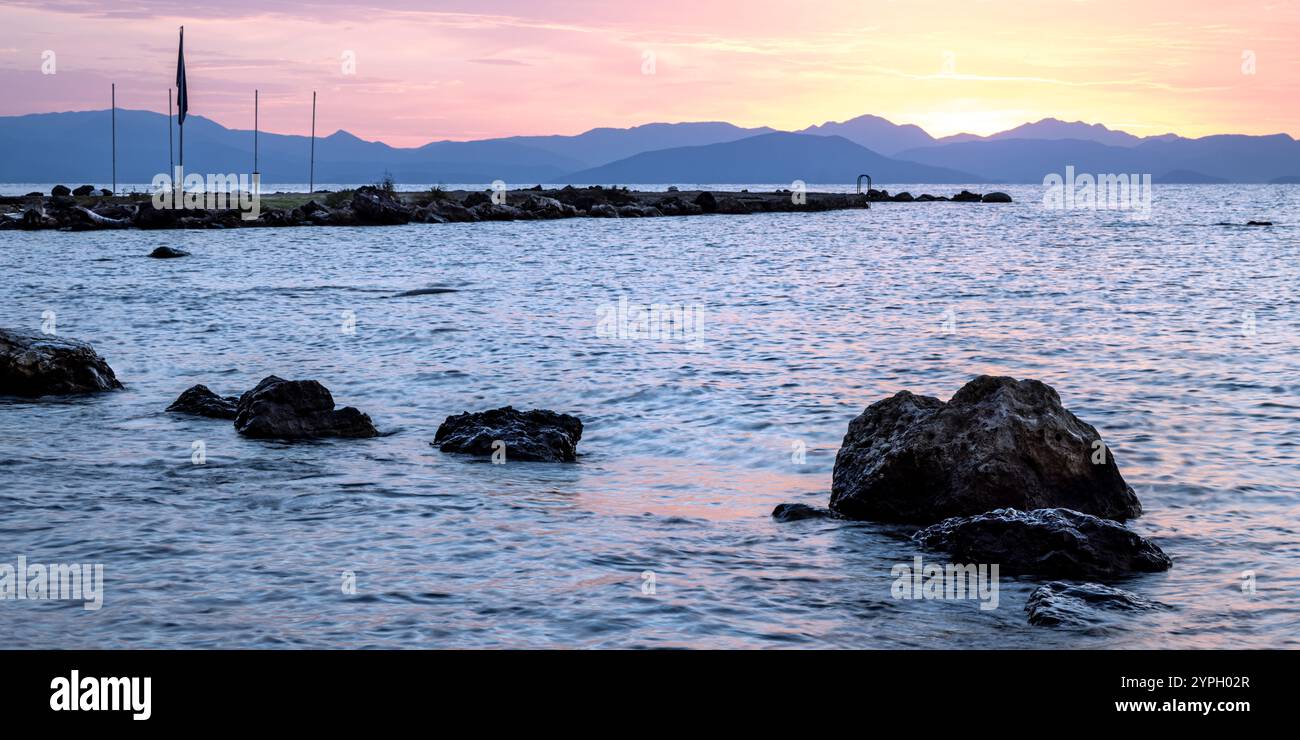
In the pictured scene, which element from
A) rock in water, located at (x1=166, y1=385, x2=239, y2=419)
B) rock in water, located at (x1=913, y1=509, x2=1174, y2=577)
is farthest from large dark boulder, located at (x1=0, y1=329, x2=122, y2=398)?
rock in water, located at (x1=913, y1=509, x2=1174, y2=577)

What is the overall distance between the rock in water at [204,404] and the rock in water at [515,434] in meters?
3.45

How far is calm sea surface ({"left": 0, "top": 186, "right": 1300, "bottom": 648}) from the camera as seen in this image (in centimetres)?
820

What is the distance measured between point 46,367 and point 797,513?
12534 millimetres

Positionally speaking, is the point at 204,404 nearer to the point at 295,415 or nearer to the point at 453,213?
the point at 295,415

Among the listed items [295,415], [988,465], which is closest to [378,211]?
[295,415]

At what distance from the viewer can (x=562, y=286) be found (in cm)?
4116

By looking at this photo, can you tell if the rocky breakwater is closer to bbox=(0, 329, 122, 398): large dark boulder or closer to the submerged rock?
bbox=(0, 329, 122, 398): large dark boulder

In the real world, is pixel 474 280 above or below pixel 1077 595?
above

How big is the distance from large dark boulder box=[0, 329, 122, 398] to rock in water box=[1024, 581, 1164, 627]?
49.2 ft

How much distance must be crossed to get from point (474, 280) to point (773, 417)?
27.8 m


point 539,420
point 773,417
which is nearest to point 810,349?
point 773,417

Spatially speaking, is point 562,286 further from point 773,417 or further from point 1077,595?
point 1077,595
